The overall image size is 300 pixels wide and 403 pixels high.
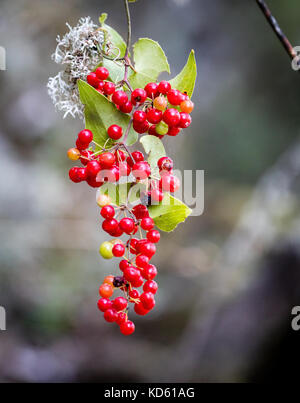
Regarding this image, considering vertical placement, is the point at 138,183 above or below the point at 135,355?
above

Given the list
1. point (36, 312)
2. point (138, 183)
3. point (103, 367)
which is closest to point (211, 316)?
point (103, 367)

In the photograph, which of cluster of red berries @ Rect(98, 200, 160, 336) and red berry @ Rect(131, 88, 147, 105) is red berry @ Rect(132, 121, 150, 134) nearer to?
red berry @ Rect(131, 88, 147, 105)

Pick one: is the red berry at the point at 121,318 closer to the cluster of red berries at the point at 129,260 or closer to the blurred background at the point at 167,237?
the cluster of red berries at the point at 129,260

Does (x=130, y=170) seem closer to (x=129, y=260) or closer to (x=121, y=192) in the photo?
(x=121, y=192)

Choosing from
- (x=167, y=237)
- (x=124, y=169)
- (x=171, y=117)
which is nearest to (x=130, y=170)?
(x=124, y=169)

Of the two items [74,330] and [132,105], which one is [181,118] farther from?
[74,330]

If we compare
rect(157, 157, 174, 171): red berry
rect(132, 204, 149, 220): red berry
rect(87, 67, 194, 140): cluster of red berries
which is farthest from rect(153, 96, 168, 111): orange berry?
rect(132, 204, 149, 220): red berry
